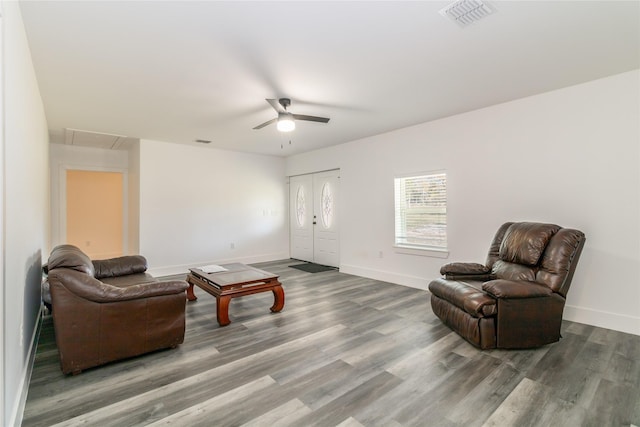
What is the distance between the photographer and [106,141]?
5766mm

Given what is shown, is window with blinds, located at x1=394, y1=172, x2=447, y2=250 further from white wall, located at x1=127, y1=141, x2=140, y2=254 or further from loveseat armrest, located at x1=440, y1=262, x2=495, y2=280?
white wall, located at x1=127, y1=141, x2=140, y2=254

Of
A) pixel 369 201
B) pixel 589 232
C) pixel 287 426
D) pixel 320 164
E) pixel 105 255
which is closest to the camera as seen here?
pixel 287 426

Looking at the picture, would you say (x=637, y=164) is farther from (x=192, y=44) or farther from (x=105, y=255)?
(x=105, y=255)

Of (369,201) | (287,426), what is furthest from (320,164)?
(287,426)

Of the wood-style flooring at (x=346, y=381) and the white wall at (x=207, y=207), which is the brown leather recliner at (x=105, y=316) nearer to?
the wood-style flooring at (x=346, y=381)

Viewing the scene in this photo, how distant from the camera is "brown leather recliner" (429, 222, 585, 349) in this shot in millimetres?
2713

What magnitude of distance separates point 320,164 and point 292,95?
3229mm

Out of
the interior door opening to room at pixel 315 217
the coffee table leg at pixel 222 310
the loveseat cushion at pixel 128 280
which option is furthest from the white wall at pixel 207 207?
the coffee table leg at pixel 222 310

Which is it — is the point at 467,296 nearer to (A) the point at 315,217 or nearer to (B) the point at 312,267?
(B) the point at 312,267

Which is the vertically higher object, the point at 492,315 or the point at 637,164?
the point at 637,164

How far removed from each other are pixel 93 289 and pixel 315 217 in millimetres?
4960

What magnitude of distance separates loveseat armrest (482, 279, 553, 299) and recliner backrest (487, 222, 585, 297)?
0.13m

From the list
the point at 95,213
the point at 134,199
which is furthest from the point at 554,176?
the point at 95,213

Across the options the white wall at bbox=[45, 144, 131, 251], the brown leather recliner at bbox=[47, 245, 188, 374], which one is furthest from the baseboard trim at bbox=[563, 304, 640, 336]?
the white wall at bbox=[45, 144, 131, 251]
